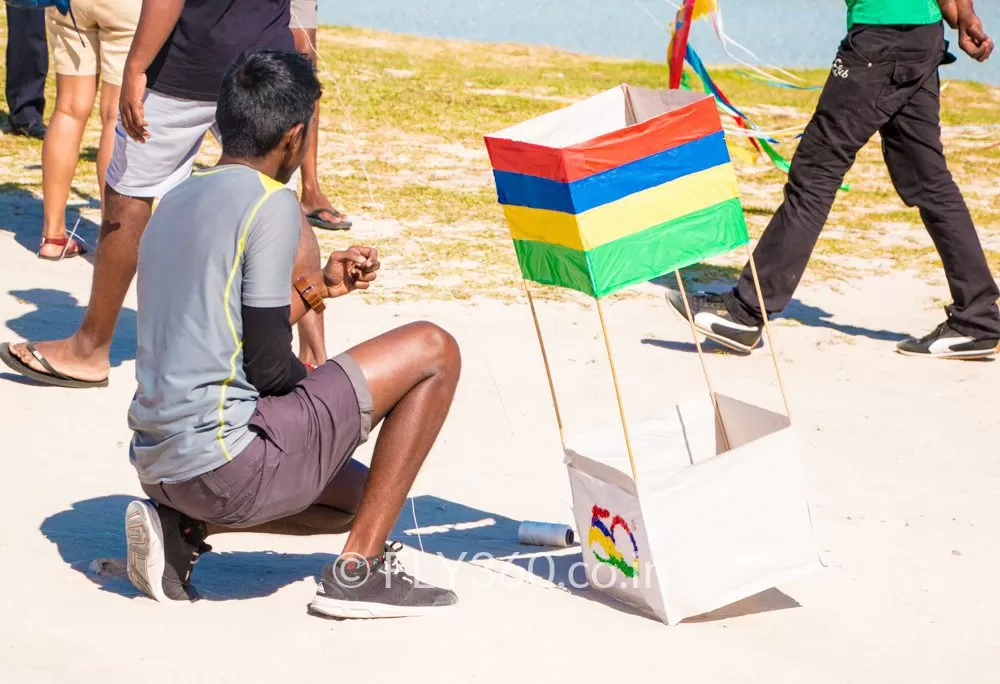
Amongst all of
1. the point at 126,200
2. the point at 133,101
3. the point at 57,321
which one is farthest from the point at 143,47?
the point at 57,321

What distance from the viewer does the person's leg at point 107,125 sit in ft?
19.0

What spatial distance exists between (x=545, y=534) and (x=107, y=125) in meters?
3.44

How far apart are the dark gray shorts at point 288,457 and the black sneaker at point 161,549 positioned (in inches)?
2.1

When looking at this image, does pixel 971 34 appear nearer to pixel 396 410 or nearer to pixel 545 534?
pixel 545 534

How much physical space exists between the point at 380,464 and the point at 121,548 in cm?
80

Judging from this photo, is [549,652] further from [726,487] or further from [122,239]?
[122,239]

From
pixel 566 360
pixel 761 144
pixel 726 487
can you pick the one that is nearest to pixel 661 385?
pixel 566 360

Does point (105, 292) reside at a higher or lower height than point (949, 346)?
higher

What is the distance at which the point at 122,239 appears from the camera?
4520 millimetres

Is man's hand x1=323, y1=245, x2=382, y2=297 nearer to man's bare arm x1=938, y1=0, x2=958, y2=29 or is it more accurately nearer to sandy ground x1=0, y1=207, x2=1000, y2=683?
sandy ground x1=0, y1=207, x2=1000, y2=683

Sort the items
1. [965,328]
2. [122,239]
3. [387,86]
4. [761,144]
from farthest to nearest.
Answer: [387,86]
[761,144]
[965,328]
[122,239]

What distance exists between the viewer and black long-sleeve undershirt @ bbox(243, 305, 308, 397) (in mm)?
2812

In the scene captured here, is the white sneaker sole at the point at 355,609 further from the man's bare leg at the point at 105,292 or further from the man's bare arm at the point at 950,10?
the man's bare arm at the point at 950,10

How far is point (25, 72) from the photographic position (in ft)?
27.9
